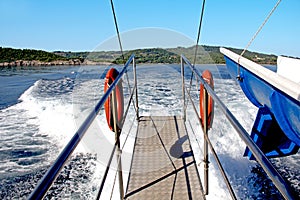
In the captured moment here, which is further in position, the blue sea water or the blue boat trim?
the blue sea water

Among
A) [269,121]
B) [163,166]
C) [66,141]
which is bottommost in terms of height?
[66,141]

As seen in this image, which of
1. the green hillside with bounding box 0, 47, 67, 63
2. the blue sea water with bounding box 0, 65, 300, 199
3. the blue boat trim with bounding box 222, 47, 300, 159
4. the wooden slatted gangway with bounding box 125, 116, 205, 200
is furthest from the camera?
the green hillside with bounding box 0, 47, 67, 63

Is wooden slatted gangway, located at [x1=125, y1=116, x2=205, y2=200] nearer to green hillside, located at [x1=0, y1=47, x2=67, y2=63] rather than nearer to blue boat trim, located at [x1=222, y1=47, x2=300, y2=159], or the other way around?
blue boat trim, located at [x1=222, y1=47, x2=300, y2=159]

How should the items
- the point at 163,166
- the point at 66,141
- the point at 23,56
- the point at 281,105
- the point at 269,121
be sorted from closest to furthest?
the point at 281,105 → the point at 163,166 → the point at 269,121 → the point at 66,141 → the point at 23,56

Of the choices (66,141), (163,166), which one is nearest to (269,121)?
(163,166)

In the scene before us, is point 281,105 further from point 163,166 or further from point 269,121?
point 163,166

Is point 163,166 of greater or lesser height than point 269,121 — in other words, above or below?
below

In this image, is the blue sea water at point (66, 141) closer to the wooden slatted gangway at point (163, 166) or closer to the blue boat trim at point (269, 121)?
the blue boat trim at point (269, 121)

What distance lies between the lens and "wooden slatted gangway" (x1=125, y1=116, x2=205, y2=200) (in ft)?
6.02

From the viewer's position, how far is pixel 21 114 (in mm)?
6699

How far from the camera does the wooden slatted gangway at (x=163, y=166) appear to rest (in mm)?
1834

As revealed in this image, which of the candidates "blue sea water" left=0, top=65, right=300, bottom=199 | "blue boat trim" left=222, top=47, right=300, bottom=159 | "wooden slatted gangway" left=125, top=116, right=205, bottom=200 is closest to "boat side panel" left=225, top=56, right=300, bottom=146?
"blue boat trim" left=222, top=47, right=300, bottom=159

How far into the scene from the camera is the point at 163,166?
2205 mm

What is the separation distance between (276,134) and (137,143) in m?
1.52
